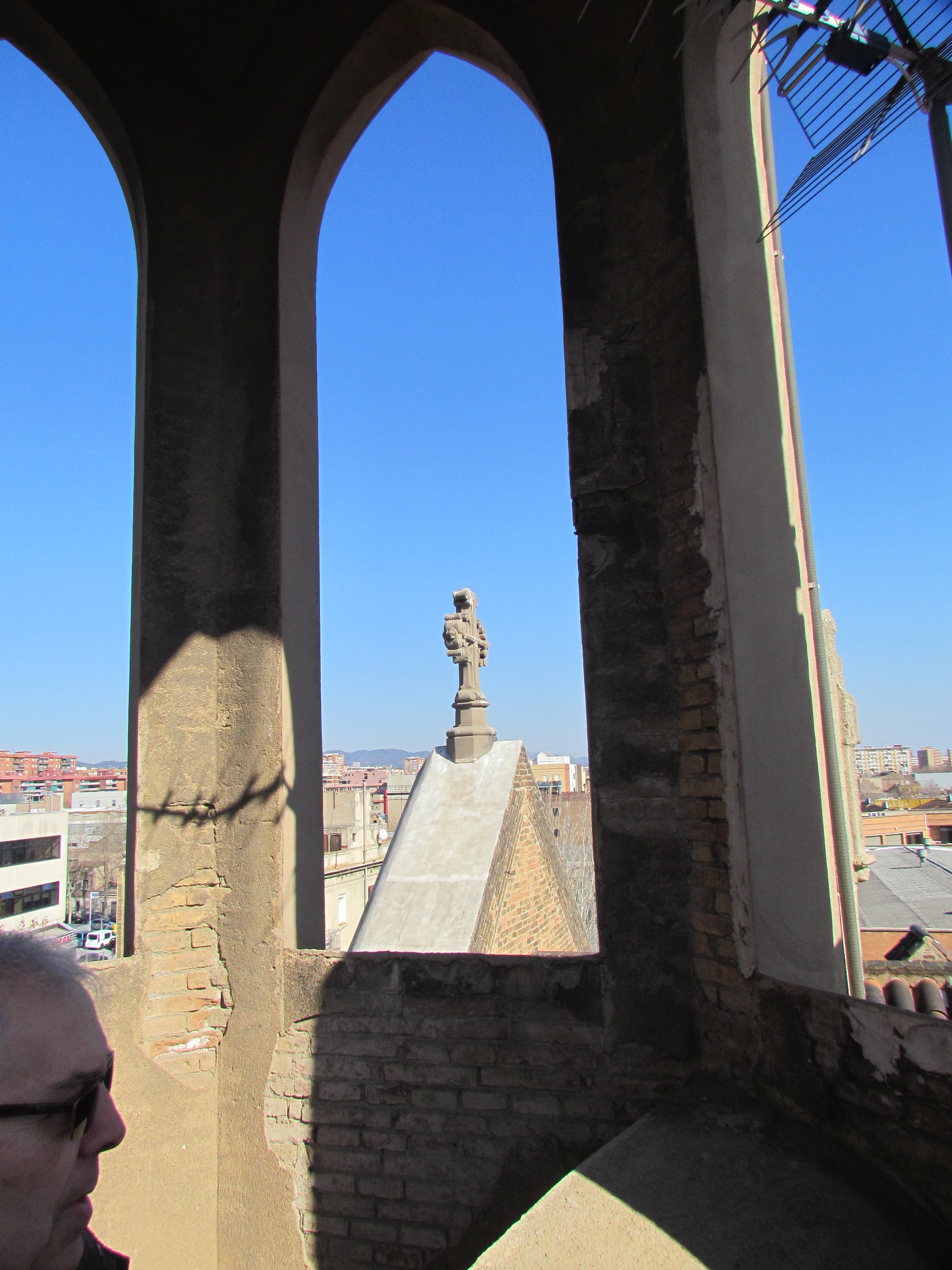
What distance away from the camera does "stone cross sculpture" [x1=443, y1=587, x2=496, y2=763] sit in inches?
332

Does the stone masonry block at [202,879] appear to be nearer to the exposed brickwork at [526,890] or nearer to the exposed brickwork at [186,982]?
the exposed brickwork at [186,982]

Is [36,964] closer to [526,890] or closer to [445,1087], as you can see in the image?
[445,1087]

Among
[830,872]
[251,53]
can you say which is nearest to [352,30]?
[251,53]

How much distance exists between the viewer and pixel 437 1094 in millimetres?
3168

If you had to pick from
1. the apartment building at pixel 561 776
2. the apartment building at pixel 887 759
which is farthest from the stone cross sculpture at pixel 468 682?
the apartment building at pixel 887 759

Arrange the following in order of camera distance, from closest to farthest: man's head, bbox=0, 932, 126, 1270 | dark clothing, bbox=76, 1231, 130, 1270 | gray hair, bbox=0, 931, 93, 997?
man's head, bbox=0, 932, 126, 1270, gray hair, bbox=0, 931, 93, 997, dark clothing, bbox=76, 1231, 130, 1270

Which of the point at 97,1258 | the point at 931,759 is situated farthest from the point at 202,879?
the point at 931,759

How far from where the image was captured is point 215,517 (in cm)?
395

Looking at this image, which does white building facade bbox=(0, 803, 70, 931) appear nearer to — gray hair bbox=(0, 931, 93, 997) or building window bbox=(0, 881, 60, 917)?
building window bbox=(0, 881, 60, 917)

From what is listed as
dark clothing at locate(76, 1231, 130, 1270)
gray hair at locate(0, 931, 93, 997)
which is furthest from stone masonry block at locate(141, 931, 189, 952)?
gray hair at locate(0, 931, 93, 997)

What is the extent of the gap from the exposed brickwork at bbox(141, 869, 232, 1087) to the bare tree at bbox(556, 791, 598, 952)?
6.56m

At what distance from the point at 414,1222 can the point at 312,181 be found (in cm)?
490

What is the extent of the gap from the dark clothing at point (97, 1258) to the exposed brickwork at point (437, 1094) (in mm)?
1991

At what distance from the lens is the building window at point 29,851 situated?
27703 mm
